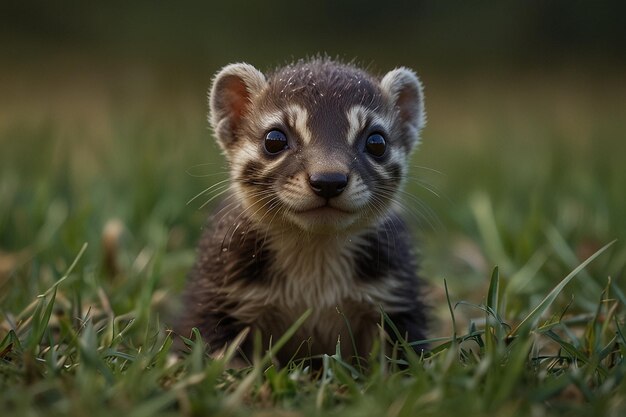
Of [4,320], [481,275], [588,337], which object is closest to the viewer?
[588,337]

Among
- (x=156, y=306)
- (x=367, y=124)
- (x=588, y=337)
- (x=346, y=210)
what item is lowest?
(x=156, y=306)

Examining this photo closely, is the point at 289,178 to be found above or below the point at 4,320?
above

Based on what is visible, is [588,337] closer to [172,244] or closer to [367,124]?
[367,124]

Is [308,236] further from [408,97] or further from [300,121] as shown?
[408,97]

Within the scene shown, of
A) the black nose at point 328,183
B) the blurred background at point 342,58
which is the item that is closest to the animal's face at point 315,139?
the black nose at point 328,183

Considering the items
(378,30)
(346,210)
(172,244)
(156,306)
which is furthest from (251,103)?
(378,30)

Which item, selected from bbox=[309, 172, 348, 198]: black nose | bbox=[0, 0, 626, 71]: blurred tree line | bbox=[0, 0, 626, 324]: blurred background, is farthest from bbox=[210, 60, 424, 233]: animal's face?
bbox=[0, 0, 626, 71]: blurred tree line
